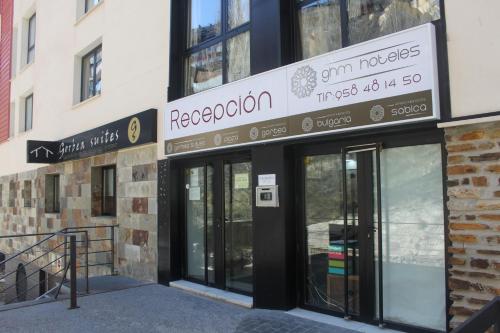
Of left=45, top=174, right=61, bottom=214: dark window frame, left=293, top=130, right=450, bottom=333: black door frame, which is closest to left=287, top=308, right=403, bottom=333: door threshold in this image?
left=293, top=130, right=450, bottom=333: black door frame

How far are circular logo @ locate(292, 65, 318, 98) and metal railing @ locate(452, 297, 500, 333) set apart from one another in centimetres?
326

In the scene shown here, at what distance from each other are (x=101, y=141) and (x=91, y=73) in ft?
8.22

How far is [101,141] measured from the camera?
30.7 feet

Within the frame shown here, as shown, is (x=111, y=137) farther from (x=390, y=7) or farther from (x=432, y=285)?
(x=432, y=285)

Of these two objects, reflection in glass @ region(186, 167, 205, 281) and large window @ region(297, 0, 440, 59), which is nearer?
large window @ region(297, 0, 440, 59)

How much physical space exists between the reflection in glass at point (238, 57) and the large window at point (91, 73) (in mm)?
4665

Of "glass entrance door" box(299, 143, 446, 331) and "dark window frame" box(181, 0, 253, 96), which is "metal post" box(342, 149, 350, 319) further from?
"dark window frame" box(181, 0, 253, 96)

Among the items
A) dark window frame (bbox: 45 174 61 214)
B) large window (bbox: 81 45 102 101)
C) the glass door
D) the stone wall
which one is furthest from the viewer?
dark window frame (bbox: 45 174 61 214)

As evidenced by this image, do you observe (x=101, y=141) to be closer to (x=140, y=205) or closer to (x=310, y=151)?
(x=140, y=205)

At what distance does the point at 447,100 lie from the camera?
4.16 m

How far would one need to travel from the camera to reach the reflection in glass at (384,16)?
15.1ft

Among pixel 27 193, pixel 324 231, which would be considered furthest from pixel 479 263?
pixel 27 193

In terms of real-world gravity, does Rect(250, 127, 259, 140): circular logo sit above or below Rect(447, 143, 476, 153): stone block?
above

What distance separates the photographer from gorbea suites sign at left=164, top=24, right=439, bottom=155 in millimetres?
4312
